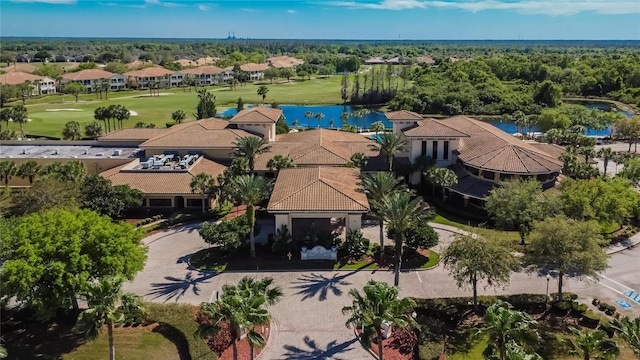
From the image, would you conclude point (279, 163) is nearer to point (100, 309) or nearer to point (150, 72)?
point (100, 309)

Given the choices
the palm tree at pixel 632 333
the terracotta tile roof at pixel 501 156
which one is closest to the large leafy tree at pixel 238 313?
the palm tree at pixel 632 333

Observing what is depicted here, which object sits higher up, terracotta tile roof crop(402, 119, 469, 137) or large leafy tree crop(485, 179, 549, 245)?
terracotta tile roof crop(402, 119, 469, 137)

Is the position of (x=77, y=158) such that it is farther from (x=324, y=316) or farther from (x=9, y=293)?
(x=324, y=316)

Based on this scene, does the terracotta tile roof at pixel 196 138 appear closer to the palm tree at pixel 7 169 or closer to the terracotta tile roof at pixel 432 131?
the palm tree at pixel 7 169

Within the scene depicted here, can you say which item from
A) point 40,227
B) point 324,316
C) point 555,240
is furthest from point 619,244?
point 40,227

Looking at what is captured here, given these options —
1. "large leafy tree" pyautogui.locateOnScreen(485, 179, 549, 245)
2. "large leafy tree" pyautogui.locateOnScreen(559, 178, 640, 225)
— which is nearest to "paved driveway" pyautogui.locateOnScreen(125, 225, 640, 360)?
"large leafy tree" pyautogui.locateOnScreen(559, 178, 640, 225)

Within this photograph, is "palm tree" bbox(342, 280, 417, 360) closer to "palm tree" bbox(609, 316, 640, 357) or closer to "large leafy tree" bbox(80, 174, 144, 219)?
"palm tree" bbox(609, 316, 640, 357)

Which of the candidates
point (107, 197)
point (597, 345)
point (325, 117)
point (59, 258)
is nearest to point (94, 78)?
point (325, 117)
